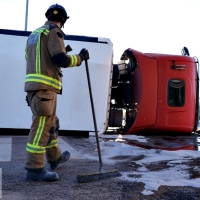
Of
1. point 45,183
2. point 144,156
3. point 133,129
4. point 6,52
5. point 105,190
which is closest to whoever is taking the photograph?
point 105,190

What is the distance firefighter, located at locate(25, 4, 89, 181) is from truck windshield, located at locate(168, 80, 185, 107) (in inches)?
179

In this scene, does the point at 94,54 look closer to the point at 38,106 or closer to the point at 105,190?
the point at 38,106

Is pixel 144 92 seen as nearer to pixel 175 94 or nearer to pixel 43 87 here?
pixel 175 94

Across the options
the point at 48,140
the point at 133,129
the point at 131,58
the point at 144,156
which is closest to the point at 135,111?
the point at 133,129

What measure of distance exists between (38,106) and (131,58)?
187 inches

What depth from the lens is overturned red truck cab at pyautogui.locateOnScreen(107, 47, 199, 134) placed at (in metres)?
7.77

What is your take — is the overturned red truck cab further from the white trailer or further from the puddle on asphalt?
the white trailer

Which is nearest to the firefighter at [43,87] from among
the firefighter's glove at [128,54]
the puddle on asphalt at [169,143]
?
the puddle on asphalt at [169,143]

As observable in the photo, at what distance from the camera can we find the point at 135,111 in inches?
307

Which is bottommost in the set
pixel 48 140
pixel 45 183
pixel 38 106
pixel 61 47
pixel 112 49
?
pixel 45 183

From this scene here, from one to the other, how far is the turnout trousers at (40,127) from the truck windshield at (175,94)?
4.72 meters

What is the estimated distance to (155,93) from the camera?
7.87 metres

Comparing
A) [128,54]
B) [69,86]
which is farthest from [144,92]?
[69,86]

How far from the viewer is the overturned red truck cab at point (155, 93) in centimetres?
777
